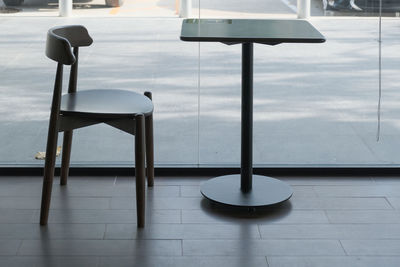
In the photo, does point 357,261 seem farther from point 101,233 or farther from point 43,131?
point 43,131

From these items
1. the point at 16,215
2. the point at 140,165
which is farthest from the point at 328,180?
the point at 16,215

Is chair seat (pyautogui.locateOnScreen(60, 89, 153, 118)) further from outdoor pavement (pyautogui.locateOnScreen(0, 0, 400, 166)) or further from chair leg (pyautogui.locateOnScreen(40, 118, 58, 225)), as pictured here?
outdoor pavement (pyautogui.locateOnScreen(0, 0, 400, 166))

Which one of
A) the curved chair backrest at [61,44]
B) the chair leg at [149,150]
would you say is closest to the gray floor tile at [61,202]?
the chair leg at [149,150]

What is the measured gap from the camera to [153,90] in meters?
4.16

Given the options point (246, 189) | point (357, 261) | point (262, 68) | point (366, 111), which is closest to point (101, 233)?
point (246, 189)

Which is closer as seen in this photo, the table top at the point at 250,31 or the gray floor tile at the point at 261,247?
the gray floor tile at the point at 261,247

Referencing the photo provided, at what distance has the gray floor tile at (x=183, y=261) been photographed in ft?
10.1

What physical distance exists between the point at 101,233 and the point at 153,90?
102cm

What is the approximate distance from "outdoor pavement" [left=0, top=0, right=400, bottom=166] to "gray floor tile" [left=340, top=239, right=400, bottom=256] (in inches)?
36.9

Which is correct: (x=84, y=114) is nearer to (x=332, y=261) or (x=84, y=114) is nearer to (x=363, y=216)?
(x=332, y=261)

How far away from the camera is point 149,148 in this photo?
151 inches

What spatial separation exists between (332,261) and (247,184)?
775 millimetres

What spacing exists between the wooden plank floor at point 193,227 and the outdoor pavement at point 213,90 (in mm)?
182

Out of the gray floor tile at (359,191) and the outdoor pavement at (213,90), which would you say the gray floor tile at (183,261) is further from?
the outdoor pavement at (213,90)
